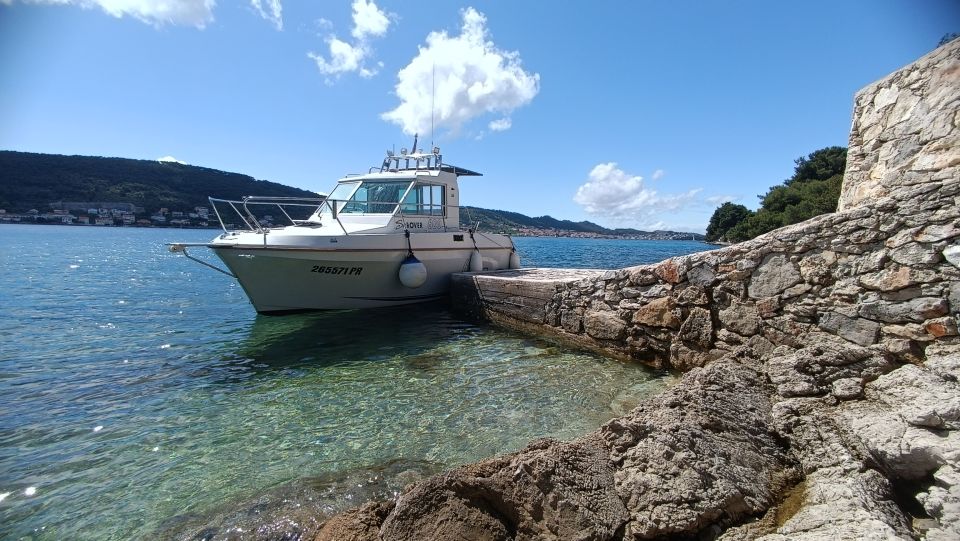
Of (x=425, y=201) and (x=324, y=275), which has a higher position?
(x=425, y=201)

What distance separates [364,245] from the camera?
941cm

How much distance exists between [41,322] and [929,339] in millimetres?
14020

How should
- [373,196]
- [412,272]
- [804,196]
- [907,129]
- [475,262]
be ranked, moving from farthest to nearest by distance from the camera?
[804,196] → [475,262] → [373,196] → [412,272] → [907,129]

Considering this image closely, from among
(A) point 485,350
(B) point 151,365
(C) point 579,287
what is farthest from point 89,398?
(C) point 579,287

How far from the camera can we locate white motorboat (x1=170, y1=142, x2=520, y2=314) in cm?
883

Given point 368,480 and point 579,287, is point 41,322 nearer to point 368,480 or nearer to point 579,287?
point 368,480

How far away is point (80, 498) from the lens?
11.1ft

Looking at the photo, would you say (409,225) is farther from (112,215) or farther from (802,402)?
→ (112,215)

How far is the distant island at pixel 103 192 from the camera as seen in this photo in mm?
71812

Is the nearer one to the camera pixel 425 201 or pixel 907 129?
Answer: pixel 907 129

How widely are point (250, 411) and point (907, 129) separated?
7.62 m

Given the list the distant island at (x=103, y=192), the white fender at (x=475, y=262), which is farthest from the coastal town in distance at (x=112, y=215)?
the white fender at (x=475, y=262)

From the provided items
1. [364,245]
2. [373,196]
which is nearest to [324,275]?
[364,245]

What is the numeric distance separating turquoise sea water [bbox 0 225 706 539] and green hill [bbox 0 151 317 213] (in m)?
70.6
